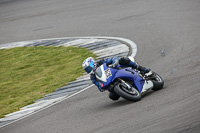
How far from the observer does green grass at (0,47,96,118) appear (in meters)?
12.1

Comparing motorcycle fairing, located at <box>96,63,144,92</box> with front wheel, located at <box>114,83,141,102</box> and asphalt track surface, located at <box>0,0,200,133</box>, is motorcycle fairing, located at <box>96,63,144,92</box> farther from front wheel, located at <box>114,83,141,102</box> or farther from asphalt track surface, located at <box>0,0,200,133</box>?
asphalt track surface, located at <box>0,0,200,133</box>

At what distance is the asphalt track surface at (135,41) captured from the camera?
289 inches

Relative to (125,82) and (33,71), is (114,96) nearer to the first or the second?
(125,82)

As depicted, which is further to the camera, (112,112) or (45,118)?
(45,118)

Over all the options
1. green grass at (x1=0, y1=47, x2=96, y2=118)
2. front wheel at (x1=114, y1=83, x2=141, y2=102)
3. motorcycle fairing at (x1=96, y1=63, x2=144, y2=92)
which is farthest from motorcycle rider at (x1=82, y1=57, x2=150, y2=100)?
green grass at (x1=0, y1=47, x2=96, y2=118)

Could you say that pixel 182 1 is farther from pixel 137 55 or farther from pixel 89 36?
→ pixel 137 55

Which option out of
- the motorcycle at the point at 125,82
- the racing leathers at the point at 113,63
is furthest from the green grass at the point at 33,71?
the motorcycle at the point at 125,82

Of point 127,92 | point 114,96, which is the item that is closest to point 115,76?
point 127,92

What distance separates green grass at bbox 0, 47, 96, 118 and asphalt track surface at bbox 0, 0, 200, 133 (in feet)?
4.97

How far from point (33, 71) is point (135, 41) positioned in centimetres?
367

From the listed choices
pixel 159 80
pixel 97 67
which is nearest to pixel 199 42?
pixel 159 80

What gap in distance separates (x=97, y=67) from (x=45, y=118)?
1801 millimetres

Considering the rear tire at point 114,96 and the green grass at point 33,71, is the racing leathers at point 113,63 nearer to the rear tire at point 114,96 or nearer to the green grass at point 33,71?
the rear tire at point 114,96

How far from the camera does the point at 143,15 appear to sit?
17391 mm
